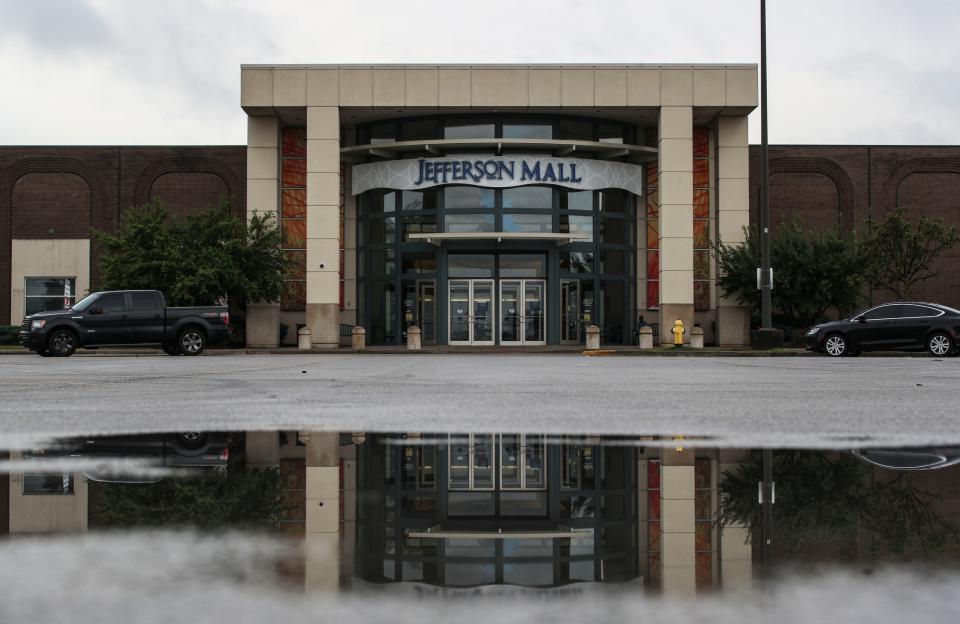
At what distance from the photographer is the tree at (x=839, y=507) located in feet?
10.4

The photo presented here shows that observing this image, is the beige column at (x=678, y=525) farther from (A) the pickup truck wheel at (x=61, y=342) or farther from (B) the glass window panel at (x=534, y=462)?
(A) the pickup truck wheel at (x=61, y=342)

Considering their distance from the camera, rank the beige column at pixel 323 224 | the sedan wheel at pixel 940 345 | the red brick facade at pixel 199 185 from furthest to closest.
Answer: the red brick facade at pixel 199 185, the beige column at pixel 323 224, the sedan wheel at pixel 940 345

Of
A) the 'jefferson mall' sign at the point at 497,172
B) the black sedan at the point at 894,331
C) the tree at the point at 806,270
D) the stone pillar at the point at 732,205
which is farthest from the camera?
the stone pillar at the point at 732,205

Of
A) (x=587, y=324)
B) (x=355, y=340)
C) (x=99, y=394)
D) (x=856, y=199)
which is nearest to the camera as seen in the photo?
(x=99, y=394)

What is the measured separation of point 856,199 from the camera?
47.0 metres

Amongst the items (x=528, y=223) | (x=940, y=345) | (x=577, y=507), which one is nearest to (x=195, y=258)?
(x=528, y=223)

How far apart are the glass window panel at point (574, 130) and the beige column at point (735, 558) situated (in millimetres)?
39083

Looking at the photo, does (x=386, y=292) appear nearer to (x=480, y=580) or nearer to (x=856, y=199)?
(x=856, y=199)

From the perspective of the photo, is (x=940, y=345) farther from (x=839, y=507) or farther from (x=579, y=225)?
(x=839, y=507)

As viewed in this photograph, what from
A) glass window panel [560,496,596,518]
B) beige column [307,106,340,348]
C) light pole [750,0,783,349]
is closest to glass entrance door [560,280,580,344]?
beige column [307,106,340,348]

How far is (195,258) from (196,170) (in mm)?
11753

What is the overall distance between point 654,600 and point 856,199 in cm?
4854

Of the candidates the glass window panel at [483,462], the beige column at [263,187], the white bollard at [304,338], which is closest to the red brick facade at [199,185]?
the beige column at [263,187]

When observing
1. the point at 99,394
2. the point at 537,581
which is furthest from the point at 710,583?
the point at 99,394
